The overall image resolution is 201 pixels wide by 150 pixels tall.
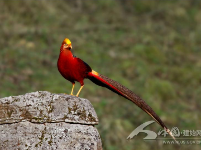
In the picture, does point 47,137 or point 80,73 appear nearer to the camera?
point 47,137

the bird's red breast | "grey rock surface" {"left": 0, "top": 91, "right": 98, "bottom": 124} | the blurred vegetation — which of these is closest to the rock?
"grey rock surface" {"left": 0, "top": 91, "right": 98, "bottom": 124}

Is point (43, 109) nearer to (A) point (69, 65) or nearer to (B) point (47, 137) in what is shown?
(B) point (47, 137)

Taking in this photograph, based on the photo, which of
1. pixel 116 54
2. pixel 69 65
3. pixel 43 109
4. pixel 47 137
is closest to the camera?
pixel 47 137

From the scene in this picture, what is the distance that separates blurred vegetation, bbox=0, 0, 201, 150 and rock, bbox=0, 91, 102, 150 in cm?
387

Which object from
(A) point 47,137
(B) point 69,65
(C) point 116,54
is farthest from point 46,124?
(C) point 116,54

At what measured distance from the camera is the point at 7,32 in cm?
1276

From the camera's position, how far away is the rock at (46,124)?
4.12 meters

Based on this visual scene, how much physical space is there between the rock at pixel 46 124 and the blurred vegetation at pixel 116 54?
3.87 m

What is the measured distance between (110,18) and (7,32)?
21.1 ft

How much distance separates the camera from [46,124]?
4.24 meters

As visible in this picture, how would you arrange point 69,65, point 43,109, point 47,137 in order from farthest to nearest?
point 69,65, point 43,109, point 47,137

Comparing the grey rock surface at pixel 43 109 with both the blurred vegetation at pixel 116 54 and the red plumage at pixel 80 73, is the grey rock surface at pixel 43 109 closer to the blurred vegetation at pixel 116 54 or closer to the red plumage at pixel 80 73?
the red plumage at pixel 80 73

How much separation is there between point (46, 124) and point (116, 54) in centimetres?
991

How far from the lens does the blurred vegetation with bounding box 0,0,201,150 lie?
10.1 m
